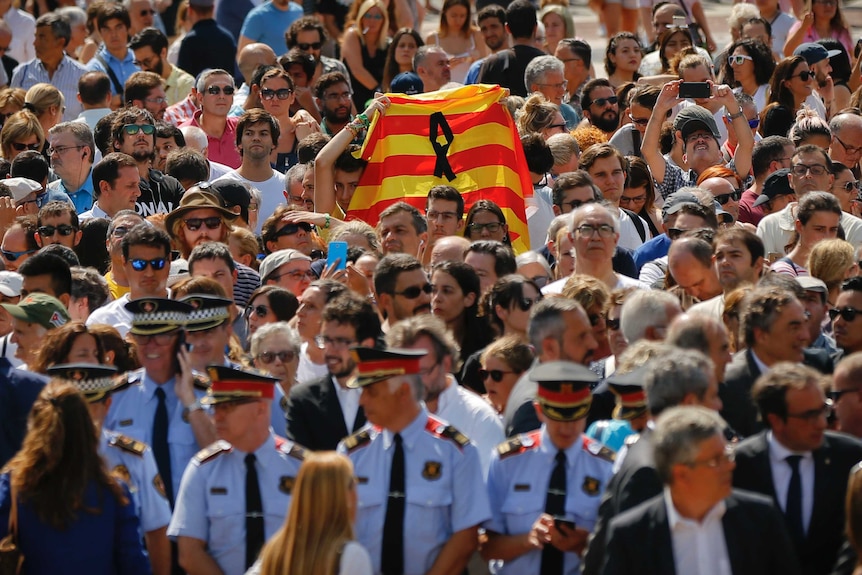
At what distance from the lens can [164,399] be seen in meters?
7.00

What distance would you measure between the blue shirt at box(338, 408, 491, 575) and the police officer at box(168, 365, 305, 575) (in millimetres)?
326

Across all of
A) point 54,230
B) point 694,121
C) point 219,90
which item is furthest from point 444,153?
point 54,230

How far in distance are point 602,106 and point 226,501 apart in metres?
7.82

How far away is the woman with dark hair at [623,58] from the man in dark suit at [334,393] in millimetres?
8227

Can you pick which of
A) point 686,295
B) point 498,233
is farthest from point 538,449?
point 498,233

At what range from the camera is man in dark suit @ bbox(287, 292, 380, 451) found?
22.6 feet

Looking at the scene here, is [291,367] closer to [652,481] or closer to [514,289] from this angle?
[514,289]

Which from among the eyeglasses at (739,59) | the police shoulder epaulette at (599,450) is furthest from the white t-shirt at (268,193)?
the police shoulder epaulette at (599,450)

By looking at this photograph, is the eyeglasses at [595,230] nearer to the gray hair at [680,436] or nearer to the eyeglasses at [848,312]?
the eyeglasses at [848,312]

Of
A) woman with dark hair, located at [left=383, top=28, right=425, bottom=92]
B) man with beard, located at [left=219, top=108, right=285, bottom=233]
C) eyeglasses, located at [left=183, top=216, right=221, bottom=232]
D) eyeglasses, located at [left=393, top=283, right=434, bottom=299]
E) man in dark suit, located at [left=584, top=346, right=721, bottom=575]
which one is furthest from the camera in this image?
woman with dark hair, located at [left=383, top=28, right=425, bottom=92]

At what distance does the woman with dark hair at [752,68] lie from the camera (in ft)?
44.8

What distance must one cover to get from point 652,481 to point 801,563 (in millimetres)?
745

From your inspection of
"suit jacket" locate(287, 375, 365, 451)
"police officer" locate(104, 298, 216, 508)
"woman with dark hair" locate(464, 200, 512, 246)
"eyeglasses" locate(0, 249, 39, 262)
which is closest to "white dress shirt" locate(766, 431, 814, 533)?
"suit jacket" locate(287, 375, 365, 451)

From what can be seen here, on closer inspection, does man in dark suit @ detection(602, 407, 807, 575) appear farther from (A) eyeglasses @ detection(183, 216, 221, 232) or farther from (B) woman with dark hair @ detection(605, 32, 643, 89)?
(B) woman with dark hair @ detection(605, 32, 643, 89)
